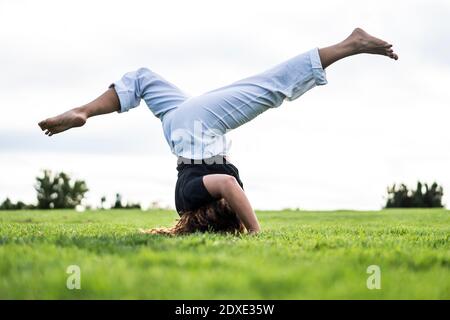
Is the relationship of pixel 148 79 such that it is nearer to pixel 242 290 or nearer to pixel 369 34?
pixel 369 34

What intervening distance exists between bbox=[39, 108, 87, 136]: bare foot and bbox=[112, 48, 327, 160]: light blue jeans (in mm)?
411

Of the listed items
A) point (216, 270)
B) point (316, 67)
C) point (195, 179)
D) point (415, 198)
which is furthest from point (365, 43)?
point (415, 198)

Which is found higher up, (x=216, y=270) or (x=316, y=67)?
(x=316, y=67)

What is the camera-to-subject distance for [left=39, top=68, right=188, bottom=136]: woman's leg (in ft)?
17.4

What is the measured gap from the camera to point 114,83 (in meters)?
5.50

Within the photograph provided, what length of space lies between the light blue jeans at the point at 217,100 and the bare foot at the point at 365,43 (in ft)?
1.24

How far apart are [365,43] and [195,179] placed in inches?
Answer: 77.6

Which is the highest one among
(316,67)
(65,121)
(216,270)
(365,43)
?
(365,43)

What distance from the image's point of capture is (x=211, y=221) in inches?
205

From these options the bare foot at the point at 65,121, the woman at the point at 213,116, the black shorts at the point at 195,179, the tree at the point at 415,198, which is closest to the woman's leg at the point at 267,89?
the woman at the point at 213,116

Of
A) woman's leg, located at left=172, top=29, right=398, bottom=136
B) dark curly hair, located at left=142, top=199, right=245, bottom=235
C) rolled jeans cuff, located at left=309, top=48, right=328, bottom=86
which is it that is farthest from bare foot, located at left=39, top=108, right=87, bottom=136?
rolled jeans cuff, located at left=309, top=48, right=328, bottom=86

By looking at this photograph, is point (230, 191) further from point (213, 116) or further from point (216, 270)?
point (216, 270)
